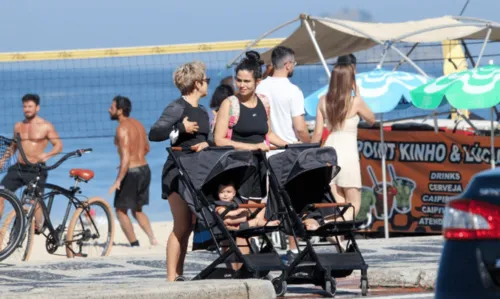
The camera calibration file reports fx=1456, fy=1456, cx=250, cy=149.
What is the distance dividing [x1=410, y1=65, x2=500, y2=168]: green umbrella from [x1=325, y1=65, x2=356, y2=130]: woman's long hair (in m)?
2.11

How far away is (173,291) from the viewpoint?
8.60m

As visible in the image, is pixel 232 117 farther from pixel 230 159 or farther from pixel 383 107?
pixel 383 107

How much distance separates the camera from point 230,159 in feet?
31.9

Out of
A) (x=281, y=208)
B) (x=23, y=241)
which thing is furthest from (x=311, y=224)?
(x=23, y=241)

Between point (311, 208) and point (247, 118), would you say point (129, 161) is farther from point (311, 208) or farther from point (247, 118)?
point (311, 208)

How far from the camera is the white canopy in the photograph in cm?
1706

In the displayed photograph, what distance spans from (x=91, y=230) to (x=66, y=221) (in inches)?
11.1

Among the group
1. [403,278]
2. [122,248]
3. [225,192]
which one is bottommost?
[122,248]

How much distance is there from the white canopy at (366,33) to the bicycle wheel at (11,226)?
184 inches

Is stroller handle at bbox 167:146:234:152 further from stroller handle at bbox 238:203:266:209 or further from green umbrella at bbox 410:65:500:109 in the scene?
green umbrella at bbox 410:65:500:109

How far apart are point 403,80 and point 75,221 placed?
3796 mm

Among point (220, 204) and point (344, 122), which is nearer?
point (220, 204)

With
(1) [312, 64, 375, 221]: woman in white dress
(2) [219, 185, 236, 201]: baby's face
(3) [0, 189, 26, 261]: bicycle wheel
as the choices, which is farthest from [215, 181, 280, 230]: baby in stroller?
(3) [0, 189, 26, 261]: bicycle wheel

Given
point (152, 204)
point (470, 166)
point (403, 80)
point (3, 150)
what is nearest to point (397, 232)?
point (470, 166)
